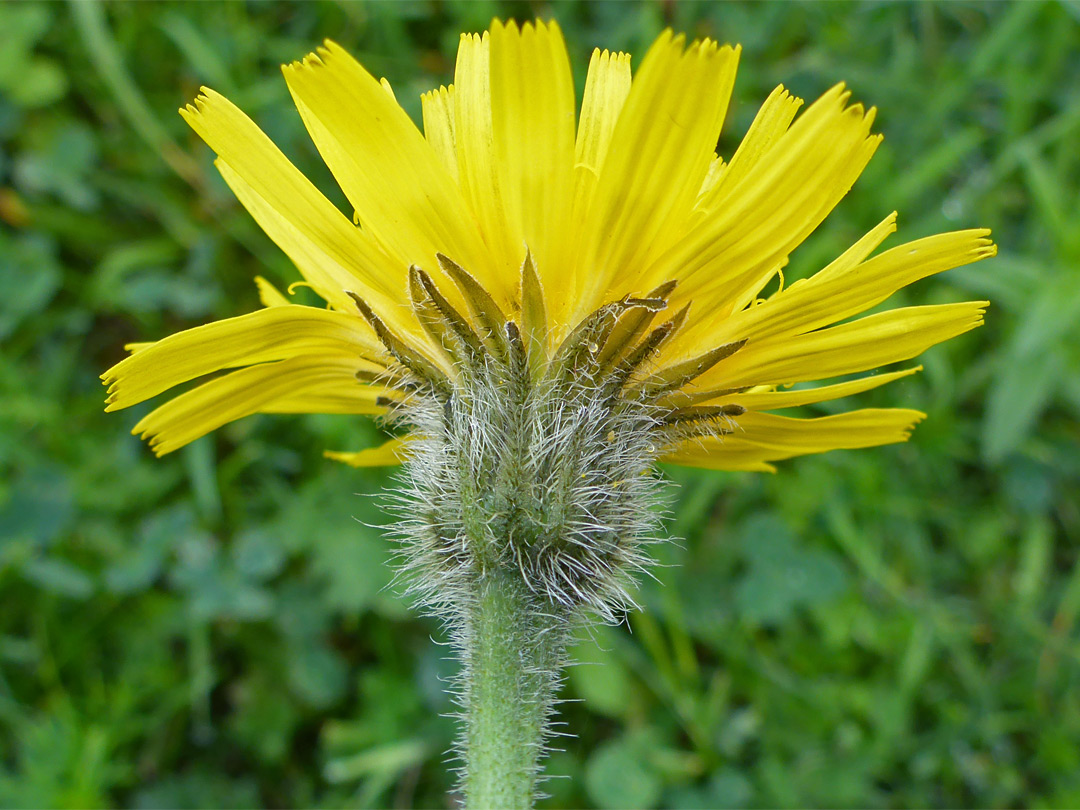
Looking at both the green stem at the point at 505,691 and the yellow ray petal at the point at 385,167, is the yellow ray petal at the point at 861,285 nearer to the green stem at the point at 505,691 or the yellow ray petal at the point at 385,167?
the yellow ray petal at the point at 385,167

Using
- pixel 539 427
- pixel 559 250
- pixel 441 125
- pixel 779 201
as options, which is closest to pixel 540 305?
pixel 559 250

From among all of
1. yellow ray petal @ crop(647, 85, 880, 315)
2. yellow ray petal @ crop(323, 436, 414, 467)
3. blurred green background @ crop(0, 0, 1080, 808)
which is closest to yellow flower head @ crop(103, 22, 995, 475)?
yellow ray petal @ crop(647, 85, 880, 315)

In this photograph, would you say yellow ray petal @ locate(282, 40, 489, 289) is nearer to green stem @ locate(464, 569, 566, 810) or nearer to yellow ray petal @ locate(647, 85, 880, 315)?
yellow ray petal @ locate(647, 85, 880, 315)

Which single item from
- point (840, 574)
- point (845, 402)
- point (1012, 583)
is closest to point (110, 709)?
point (840, 574)

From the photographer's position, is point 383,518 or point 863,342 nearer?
point 863,342

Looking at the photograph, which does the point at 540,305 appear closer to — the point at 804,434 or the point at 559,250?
the point at 559,250

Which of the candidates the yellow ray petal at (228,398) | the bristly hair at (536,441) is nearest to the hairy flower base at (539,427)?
the bristly hair at (536,441)
